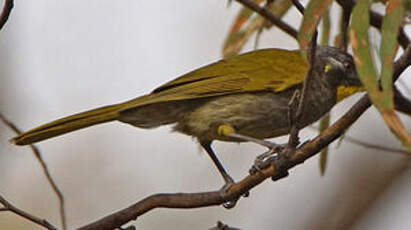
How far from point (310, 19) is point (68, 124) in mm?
1183

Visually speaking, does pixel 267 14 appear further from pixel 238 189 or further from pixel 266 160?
pixel 238 189

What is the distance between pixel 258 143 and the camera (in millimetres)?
3543

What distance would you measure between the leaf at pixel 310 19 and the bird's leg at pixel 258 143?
36 cm

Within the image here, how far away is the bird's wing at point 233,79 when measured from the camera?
12.4 ft

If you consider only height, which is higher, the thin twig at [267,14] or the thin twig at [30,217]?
the thin twig at [267,14]

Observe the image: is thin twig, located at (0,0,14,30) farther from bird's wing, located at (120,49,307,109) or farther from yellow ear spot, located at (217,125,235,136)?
yellow ear spot, located at (217,125,235,136)

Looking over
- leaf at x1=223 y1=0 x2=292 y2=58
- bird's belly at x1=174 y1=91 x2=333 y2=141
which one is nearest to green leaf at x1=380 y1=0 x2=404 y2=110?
bird's belly at x1=174 y1=91 x2=333 y2=141

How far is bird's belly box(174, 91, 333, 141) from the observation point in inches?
150

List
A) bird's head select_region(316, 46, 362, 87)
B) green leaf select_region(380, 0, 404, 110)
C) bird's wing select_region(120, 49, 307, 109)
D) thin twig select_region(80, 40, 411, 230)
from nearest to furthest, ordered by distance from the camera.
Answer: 1. green leaf select_region(380, 0, 404, 110)
2. thin twig select_region(80, 40, 411, 230)
3. bird's wing select_region(120, 49, 307, 109)
4. bird's head select_region(316, 46, 362, 87)

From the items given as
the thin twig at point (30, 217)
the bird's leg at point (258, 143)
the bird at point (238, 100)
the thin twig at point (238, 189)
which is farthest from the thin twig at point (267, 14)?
the thin twig at point (30, 217)

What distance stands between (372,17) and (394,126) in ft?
3.93

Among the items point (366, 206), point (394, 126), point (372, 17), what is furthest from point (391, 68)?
point (366, 206)

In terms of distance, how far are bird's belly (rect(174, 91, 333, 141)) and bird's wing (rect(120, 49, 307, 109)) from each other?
42 mm

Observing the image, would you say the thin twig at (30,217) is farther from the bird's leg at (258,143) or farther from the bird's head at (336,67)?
the bird's head at (336,67)
